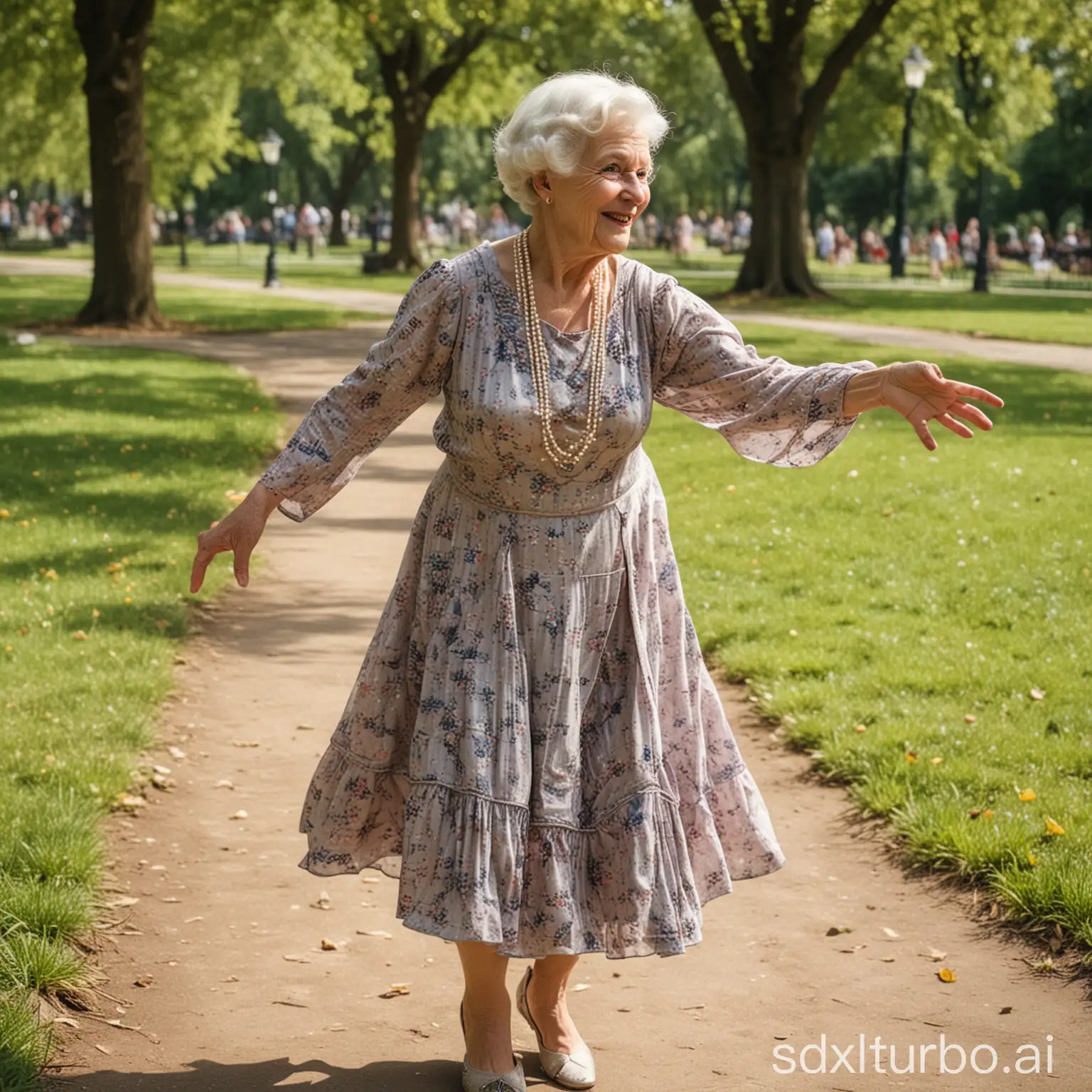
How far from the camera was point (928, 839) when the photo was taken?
5.11 m

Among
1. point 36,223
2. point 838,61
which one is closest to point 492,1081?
point 838,61

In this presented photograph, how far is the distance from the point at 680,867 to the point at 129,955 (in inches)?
66.6

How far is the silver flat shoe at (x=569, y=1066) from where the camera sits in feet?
12.3

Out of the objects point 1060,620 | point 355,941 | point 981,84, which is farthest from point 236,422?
point 981,84

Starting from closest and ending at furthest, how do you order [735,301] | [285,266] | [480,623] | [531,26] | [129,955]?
1. [480,623]
2. [129,955]
3. [735,301]
4. [531,26]
5. [285,266]

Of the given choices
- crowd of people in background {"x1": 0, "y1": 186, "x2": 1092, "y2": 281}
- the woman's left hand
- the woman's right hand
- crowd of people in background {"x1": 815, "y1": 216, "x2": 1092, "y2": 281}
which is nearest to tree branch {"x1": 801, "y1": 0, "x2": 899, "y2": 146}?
crowd of people in background {"x1": 815, "y1": 216, "x2": 1092, "y2": 281}

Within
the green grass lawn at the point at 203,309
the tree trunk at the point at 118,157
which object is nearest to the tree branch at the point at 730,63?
the green grass lawn at the point at 203,309

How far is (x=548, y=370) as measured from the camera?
3520mm

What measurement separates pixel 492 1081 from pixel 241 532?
1.35 meters

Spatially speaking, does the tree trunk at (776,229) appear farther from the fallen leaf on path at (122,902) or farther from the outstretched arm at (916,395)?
the outstretched arm at (916,395)

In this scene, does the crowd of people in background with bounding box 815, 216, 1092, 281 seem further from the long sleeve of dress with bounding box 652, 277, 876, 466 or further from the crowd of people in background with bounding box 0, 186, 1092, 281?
the long sleeve of dress with bounding box 652, 277, 876, 466

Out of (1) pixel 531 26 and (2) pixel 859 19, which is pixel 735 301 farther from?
(1) pixel 531 26

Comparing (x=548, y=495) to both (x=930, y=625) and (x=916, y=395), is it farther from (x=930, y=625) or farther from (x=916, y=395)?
(x=930, y=625)

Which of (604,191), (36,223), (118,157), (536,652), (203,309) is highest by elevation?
(36,223)
